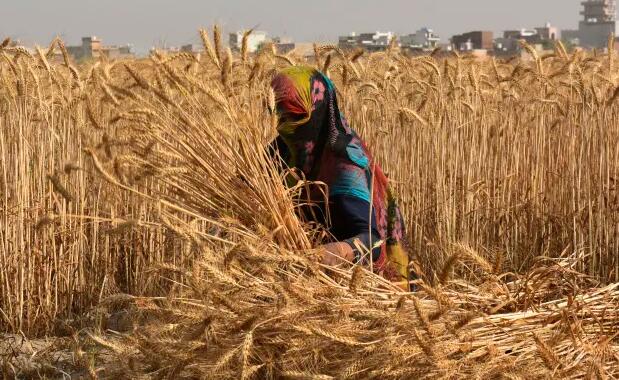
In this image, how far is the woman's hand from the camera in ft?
7.77

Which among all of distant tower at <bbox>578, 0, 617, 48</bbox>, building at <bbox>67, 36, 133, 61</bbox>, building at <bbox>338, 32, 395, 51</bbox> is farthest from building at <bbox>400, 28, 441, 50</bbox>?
distant tower at <bbox>578, 0, 617, 48</bbox>

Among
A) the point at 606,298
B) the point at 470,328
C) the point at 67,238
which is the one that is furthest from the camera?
the point at 67,238


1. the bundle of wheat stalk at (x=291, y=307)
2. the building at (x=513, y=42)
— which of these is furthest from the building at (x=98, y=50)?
the building at (x=513, y=42)

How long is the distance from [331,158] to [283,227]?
0.51 m

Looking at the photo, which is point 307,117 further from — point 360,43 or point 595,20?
point 595,20

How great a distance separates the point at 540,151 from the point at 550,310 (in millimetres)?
2204

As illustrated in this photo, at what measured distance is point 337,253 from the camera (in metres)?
2.43

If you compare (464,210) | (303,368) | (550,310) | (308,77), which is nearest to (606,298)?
(550,310)

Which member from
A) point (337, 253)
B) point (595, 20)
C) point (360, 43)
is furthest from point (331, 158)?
point (595, 20)

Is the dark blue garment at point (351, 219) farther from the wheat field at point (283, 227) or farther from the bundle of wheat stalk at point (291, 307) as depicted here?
the bundle of wheat stalk at point (291, 307)

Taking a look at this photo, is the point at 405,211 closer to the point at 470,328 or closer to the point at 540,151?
the point at 540,151

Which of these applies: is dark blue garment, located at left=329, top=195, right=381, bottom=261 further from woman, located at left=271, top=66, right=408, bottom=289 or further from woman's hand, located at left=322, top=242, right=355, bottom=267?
woman's hand, located at left=322, top=242, right=355, bottom=267

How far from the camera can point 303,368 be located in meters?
2.14

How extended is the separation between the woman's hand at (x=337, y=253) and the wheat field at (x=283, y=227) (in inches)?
2.9
